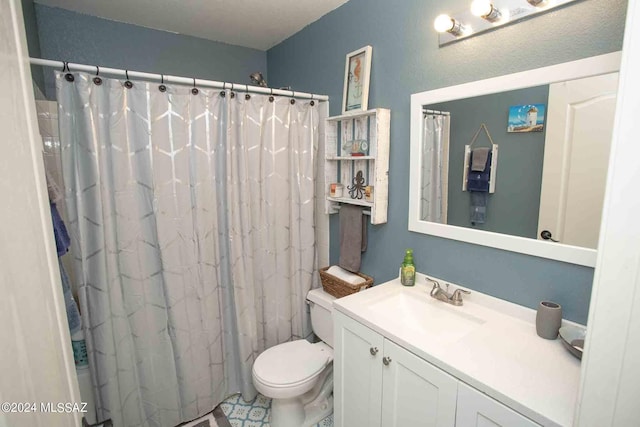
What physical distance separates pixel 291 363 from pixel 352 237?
0.82 m

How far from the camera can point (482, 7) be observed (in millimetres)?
Result: 1206

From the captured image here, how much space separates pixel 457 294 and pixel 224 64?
2.48 meters

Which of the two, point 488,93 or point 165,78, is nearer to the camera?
point 488,93

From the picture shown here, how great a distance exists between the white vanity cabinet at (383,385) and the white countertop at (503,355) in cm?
5

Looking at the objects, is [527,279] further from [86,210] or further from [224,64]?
[224,64]

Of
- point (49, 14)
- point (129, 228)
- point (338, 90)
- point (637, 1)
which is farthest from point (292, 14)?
point (637, 1)

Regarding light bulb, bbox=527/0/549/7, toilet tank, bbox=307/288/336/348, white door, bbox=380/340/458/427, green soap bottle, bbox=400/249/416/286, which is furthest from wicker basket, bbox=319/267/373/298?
light bulb, bbox=527/0/549/7

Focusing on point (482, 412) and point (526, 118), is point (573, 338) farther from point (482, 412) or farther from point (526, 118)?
point (526, 118)

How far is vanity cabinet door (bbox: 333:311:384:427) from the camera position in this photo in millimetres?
1319

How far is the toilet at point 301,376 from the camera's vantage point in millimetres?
1640

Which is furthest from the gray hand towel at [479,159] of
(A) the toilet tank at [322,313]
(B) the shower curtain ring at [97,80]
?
(B) the shower curtain ring at [97,80]

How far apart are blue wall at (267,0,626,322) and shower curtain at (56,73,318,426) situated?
0.44 meters

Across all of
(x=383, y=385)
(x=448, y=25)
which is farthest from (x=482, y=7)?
(x=383, y=385)

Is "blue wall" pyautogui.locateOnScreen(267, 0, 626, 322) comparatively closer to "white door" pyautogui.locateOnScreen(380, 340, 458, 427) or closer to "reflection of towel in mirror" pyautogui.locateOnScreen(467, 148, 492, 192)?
"reflection of towel in mirror" pyautogui.locateOnScreen(467, 148, 492, 192)
